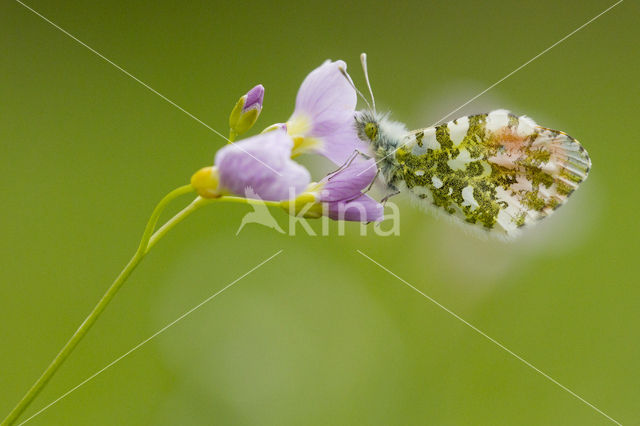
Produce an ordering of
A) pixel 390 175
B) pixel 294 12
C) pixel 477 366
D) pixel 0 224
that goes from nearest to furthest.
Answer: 1. pixel 390 175
2. pixel 477 366
3. pixel 0 224
4. pixel 294 12

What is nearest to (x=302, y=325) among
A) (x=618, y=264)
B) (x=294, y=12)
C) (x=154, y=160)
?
(x=154, y=160)

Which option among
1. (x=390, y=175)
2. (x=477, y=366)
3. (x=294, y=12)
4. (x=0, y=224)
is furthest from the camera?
(x=294, y=12)

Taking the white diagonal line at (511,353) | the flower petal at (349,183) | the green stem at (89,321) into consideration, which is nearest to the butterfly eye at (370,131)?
the flower petal at (349,183)

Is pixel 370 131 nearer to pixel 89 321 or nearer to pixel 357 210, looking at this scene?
pixel 357 210

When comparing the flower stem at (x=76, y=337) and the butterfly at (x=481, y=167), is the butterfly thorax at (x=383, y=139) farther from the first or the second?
the flower stem at (x=76, y=337)

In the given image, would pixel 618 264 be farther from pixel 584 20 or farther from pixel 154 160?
pixel 154 160

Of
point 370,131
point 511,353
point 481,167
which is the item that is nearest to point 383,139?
point 370,131

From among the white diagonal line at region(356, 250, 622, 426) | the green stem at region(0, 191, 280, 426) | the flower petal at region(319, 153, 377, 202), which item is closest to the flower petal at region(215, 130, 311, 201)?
the green stem at region(0, 191, 280, 426)
